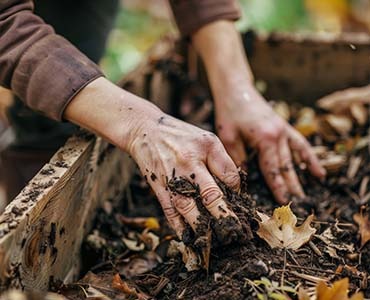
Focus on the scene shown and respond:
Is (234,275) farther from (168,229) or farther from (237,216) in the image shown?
(168,229)

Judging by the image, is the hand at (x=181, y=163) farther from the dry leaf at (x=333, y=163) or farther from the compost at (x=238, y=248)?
the dry leaf at (x=333, y=163)

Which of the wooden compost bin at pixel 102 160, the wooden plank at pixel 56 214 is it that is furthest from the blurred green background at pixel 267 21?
the wooden plank at pixel 56 214

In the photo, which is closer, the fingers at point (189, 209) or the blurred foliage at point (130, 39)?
the fingers at point (189, 209)

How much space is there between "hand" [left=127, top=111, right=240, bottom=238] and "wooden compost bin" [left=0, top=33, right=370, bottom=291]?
0.76 feet

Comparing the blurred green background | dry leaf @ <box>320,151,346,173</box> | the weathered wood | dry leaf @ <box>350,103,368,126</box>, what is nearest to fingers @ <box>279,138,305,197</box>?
dry leaf @ <box>320,151,346,173</box>

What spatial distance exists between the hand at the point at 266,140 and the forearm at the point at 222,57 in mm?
51

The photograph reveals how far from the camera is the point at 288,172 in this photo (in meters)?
2.18

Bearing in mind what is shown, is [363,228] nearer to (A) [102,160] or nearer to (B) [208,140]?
(B) [208,140]

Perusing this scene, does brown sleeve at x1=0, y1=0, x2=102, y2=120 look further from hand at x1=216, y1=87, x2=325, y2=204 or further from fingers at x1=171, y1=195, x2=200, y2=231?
hand at x1=216, y1=87, x2=325, y2=204

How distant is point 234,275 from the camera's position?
4.83 ft

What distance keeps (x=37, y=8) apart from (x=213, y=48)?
65 cm

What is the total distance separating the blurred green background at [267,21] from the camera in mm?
4449

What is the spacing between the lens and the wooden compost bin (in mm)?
1444

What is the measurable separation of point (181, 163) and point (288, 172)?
717mm
